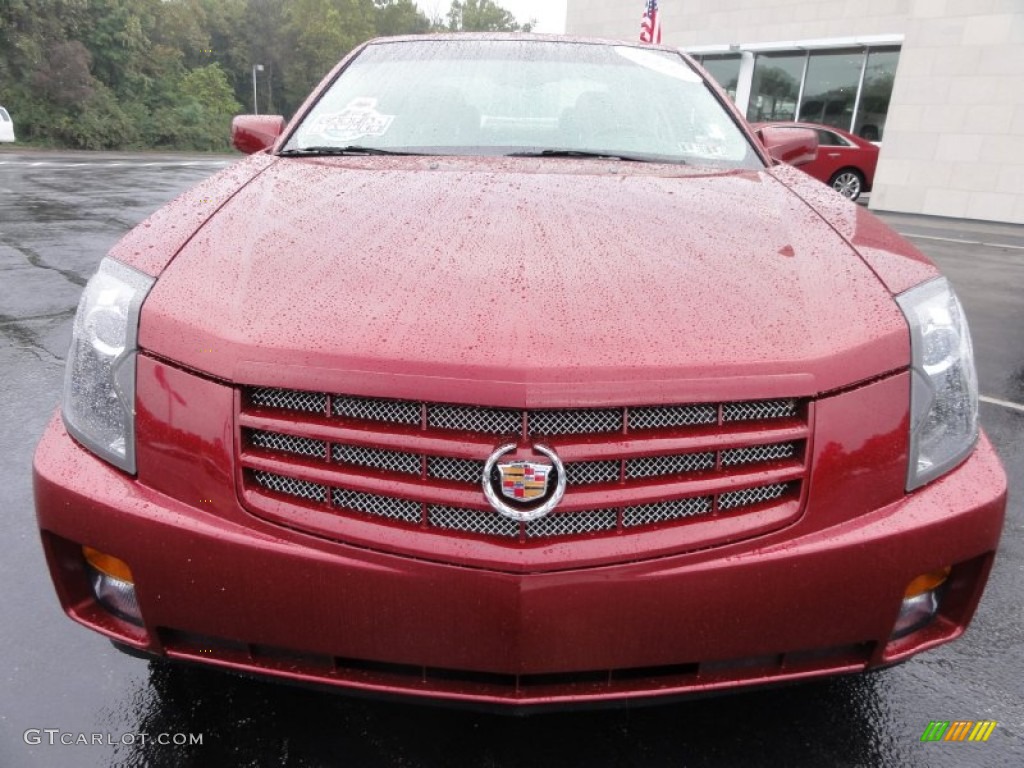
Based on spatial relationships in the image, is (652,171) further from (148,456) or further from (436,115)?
(148,456)

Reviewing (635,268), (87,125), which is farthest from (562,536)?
(87,125)

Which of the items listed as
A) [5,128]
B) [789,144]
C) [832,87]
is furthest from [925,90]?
[5,128]

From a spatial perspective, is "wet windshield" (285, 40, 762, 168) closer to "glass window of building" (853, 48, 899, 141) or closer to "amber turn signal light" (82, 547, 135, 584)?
"amber turn signal light" (82, 547, 135, 584)

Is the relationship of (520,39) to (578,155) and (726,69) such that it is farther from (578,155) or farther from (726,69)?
(726,69)

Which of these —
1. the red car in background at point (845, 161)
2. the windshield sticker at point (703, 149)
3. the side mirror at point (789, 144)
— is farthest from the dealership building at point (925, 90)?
the windshield sticker at point (703, 149)

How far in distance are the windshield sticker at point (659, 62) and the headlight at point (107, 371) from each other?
1.99 meters

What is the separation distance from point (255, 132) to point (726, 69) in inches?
787

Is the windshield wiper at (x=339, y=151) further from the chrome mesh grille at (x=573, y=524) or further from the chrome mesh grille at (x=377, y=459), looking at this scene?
the chrome mesh grille at (x=573, y=524)

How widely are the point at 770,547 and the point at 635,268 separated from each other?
0.56 metres

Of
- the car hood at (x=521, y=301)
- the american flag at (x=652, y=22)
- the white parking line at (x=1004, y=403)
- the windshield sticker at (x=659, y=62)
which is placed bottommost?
the white parking line at (x=1004, y=403)

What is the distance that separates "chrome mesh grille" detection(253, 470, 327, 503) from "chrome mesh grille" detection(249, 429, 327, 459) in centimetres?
4

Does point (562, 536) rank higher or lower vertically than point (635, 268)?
lower

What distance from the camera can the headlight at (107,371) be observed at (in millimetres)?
1327

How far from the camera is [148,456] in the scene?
4.25 feet
